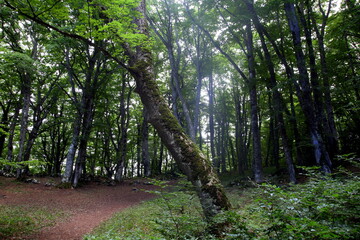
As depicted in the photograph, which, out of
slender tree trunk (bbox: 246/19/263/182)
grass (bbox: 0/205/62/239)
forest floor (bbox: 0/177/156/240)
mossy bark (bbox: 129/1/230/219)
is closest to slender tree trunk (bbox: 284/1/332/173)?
slender tree trunk (bbox: 246/19/263/182)

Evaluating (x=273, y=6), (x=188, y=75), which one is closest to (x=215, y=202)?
(x=273, y=6)

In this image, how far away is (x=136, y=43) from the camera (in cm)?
410

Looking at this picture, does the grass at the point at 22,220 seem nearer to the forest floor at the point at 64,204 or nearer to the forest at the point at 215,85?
the forest floor at the point at 64,204

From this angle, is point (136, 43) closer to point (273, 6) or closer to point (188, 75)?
point (273, 6)

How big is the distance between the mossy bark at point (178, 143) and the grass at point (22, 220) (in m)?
4.68

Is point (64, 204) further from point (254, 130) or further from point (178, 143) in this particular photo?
point (254, 130)

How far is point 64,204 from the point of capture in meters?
8.91

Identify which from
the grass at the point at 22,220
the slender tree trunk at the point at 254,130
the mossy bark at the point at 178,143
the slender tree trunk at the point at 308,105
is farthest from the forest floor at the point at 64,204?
the slender tree trunk at the point at 308,105

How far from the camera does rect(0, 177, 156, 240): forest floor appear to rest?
18.6ft

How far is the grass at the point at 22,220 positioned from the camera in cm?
498

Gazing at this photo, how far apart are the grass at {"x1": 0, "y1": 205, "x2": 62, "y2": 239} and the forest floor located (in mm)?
158

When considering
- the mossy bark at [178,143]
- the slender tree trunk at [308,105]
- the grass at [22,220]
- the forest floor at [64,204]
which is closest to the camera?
the mossy bark at [178,143]

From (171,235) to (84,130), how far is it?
40.2 feet

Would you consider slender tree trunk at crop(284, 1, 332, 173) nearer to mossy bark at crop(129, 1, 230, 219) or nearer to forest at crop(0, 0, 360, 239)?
forest at crop(0, 0, 360, 239)
